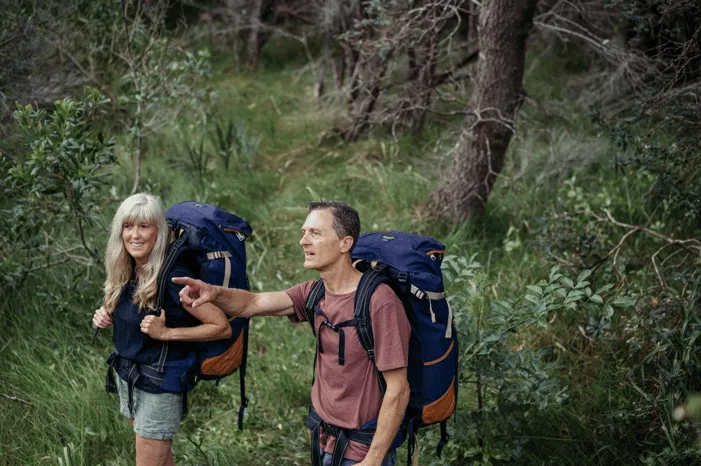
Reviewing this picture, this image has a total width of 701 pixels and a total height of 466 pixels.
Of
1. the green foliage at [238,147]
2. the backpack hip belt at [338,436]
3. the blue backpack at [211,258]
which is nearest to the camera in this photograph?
the backpack hip belt at [338,436]

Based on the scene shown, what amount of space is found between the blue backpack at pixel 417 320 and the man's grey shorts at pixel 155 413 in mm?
662

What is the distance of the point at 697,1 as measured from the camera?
4621 millimetres

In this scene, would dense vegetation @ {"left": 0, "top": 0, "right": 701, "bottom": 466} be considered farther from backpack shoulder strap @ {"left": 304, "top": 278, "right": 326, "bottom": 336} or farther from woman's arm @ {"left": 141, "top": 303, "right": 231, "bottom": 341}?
woman's arm @ {"left": 141, "top": 303, "right": 231, "bottom": 341}

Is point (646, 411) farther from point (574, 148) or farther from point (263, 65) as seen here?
point (263, 65)

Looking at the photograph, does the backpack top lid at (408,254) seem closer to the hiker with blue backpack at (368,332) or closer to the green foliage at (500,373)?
the hiker with blue backpack at (368,332)

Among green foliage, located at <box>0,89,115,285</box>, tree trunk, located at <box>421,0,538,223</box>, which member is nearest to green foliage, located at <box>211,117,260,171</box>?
tree trunk, located at <box>421,0,538,223</box>

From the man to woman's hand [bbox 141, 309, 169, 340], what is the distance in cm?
20

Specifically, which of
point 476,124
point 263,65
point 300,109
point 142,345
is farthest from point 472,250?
point 263,65

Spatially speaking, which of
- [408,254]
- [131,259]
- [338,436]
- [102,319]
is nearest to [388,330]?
[408,254]

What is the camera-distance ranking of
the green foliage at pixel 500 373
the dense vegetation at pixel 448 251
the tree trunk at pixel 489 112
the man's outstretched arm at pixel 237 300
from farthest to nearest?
1. the tree trunk at pixel 489 112
2. the dense vegetation at pixel 448 251
3. the green foliage at pixel 500 373
4. the man's outstretched arm at pixel 237 300

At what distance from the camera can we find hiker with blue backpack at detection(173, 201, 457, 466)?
8.93 ft

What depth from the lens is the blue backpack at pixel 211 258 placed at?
3.18 meters

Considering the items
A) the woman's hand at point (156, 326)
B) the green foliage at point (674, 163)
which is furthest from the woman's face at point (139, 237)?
the green foliage at point (674, 163)

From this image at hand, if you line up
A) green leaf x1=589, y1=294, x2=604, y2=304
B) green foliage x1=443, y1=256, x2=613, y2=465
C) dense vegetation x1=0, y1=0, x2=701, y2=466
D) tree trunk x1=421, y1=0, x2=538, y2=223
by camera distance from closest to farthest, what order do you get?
green leaf x1=589, y1=294, x2=604, y2=304, green foliage x1=443, y1=256, x2=613, y2=465, dense vegetation x1=0, y1=0, x2=701, y2=466, tree trunk x1=421, y1=0, x2=538, y2=223
